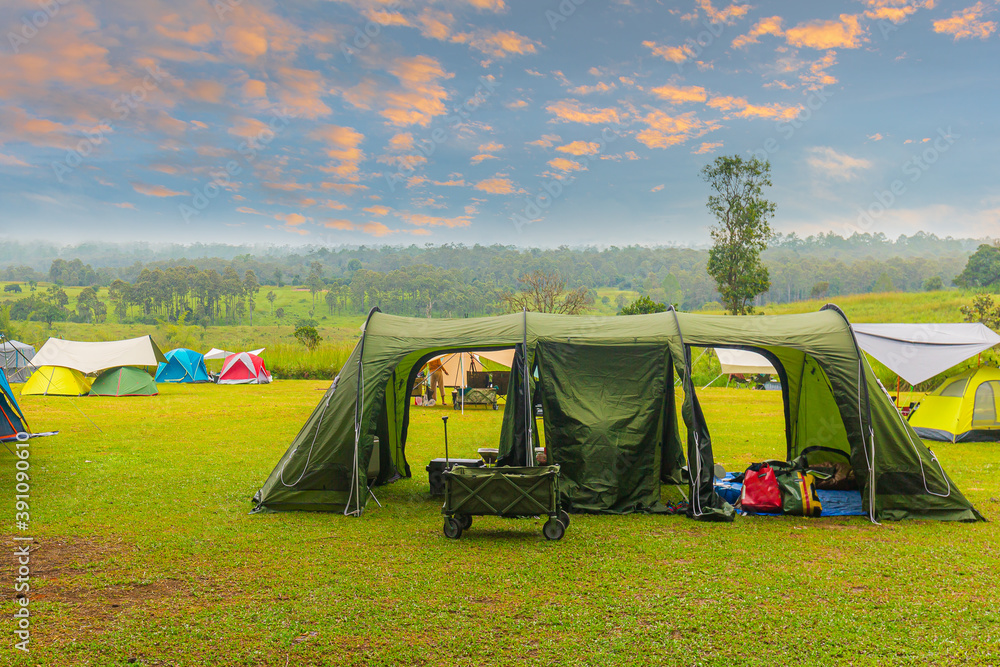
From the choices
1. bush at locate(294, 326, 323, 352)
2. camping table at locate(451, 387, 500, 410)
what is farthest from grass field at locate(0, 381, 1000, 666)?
bush at locate(294, 326, 323, 352)

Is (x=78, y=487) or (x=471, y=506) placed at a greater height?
(x=471, y=506)

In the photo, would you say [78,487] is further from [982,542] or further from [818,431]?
[982,542]

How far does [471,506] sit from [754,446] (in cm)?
931

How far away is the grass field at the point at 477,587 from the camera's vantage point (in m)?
4.64

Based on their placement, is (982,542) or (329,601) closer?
(329,601)

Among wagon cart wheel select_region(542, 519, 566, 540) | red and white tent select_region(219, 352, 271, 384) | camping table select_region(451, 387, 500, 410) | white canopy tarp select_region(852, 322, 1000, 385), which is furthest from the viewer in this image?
red and white tent select_region(219, 352, 271, 384)

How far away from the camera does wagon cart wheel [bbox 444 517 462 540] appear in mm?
7301

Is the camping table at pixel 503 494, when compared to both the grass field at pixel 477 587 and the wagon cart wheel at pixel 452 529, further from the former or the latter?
the grass field at pixel 477 587

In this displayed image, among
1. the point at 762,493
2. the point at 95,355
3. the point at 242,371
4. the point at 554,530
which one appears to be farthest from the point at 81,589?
the point at 242,371

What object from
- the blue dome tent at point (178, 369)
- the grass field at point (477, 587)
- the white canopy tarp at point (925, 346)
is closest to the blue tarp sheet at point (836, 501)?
the grass field at point (477, 587)

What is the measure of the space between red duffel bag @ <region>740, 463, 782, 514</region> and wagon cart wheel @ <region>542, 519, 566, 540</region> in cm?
276

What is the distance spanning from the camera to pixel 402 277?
4341 inches

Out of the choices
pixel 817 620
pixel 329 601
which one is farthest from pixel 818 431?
pixel 329 601

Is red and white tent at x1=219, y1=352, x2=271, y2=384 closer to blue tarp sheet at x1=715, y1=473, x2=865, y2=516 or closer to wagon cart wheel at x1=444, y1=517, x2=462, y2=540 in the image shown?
wagon cart wheel at x1=444, y1=517, x2=462, y2=540
